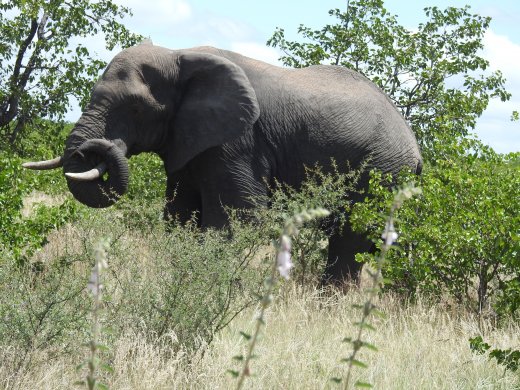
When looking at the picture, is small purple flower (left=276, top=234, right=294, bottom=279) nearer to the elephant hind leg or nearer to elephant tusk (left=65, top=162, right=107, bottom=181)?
elephant tusk (left=65, top=162, right=107, bottom=181)

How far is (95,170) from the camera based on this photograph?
30.0ft

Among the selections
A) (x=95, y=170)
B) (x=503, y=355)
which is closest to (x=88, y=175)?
(x=95, y=170)

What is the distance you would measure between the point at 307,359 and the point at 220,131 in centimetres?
387

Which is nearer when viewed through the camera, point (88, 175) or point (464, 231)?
point (464, 231)

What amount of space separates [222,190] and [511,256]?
9.80 feet

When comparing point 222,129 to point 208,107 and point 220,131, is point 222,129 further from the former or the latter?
point 208,107

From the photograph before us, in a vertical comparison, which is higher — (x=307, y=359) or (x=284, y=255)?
(x=307, y=359)

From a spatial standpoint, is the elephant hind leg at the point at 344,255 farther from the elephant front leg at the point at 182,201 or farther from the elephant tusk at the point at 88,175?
the elephant tusk at the point at 88,175

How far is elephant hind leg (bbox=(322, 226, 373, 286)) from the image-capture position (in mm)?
10328

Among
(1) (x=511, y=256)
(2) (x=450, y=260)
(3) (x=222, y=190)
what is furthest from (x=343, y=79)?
(1) (x=511, y=256)

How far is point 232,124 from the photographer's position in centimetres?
984

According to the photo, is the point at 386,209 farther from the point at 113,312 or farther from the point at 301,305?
the point at 113,312

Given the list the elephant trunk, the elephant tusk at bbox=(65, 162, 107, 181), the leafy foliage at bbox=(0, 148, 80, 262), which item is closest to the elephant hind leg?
the elephant trunk

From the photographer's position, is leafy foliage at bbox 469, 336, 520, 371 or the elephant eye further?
the elephant eye
